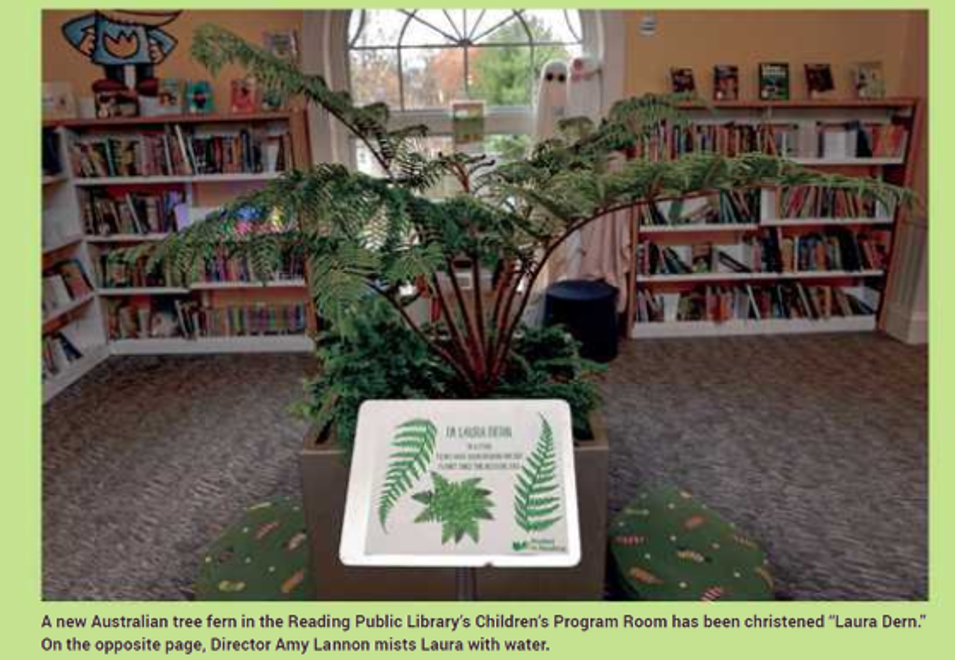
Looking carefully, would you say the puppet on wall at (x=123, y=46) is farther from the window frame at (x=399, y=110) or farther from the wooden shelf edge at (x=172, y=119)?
the window frame at (x=399, y=110)

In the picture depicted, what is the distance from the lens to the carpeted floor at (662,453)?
1.96 metres

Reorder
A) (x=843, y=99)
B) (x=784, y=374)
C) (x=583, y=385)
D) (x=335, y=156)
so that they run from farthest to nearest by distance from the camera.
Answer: (x=335, y=156) < (x=843, y=99) < (x=784, y=374) < (x=583, y=385)

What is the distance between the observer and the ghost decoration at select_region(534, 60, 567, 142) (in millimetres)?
3621

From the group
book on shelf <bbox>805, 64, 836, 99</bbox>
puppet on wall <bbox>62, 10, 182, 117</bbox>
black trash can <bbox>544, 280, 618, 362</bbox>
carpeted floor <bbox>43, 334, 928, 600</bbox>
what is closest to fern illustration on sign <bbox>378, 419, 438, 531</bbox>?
carpeted floor <bbox>43, 334, 928, 600</bbox>

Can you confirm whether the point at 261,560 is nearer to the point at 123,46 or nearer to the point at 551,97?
the point at 551,97

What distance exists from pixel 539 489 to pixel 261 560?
114 cm

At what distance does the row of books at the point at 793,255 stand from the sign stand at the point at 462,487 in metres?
2.95

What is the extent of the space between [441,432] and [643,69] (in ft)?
10.5

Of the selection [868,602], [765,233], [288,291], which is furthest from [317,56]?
[868,602]

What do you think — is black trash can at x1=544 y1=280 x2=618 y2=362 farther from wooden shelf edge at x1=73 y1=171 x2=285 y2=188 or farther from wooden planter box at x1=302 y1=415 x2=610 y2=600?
wooden planter box at x1=302 y1=415 x2=610 y2=600

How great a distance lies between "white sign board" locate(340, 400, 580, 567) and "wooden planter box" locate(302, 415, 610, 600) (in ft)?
1.29

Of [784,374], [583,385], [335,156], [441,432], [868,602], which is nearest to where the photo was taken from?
[441,432]

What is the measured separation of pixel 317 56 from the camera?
3.59 m

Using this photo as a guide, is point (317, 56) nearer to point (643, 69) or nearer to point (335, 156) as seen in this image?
point (335, 156)
